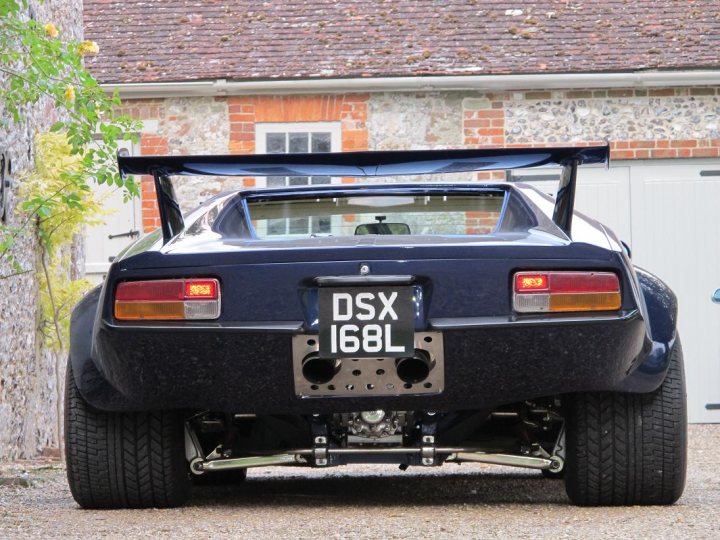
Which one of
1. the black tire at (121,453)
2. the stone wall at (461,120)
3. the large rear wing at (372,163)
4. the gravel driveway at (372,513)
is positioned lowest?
the gravel driveway at (372,513)

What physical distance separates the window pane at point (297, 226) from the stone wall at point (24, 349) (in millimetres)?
4269

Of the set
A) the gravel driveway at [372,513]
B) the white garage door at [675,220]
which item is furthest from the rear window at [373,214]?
the white garage door at [675,220]

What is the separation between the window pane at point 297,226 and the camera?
5605mm

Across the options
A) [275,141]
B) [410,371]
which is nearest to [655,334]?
[410,371]

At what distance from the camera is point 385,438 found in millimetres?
5176

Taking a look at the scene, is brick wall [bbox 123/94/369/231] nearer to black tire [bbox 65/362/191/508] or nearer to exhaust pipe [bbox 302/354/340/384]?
black tire [bbox 65/362/191/508]

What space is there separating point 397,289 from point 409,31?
11565mm

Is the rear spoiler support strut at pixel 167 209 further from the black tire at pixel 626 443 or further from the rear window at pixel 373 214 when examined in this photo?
the black tire at pixel 626 443

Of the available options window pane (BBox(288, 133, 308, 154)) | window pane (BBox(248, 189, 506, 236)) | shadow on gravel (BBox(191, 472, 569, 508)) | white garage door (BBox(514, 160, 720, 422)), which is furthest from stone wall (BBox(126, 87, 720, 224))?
window pane (BBox(248, 189, 506, 236))

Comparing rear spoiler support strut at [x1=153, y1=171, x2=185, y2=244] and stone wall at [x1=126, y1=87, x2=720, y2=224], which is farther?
stone wall at [x1=126, y1=87, x2=720, y2=224]

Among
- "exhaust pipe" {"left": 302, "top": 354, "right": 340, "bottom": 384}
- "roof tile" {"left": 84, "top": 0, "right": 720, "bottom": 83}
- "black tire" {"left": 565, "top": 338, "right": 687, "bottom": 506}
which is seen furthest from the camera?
"roof tile" {"left": 84, "top": 0, "right": 720, "bottom": 83}

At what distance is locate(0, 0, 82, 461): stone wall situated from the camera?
9.64 metres

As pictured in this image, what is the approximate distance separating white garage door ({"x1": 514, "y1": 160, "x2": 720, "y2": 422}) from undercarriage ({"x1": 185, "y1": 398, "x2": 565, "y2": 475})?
9425 millimetres

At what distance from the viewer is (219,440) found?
574cm
